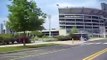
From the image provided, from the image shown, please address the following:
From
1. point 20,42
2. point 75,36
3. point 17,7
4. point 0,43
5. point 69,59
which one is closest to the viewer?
point 69,59

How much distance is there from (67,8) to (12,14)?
157 metres

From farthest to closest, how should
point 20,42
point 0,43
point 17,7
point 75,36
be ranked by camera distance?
1. point 75,36
2. point 20,42
3. point 0,43
4. point 17,7

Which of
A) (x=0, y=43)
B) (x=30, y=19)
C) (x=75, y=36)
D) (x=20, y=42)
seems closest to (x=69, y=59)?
(x=30, y=19)

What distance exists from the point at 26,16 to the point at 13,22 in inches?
80.9

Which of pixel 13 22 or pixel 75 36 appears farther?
pixel 75 36

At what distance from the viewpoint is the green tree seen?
42.6m

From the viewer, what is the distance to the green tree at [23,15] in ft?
140

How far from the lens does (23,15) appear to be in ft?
140

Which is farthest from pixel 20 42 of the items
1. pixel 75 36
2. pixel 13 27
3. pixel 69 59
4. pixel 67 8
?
pixel 67 8

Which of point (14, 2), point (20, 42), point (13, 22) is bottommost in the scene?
point (20, 42)

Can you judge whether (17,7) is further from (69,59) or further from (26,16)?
(69,59)

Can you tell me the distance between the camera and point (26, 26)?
43.1m

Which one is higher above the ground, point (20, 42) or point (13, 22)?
point (13, 22)

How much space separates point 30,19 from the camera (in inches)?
1688
